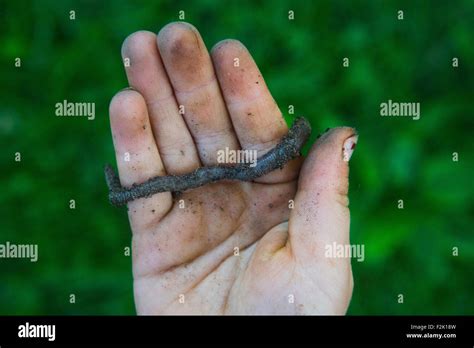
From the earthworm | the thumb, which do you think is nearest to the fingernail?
the thumb

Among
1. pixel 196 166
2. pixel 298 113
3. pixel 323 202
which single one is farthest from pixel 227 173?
pixel 298 113

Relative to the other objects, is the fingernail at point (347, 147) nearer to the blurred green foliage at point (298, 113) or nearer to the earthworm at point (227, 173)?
the earthworm at point (227, 173)

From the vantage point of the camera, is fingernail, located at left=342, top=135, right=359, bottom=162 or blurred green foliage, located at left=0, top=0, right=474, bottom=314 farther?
blurred green foliage, located at left=0, top=0, right=474, bottom=314

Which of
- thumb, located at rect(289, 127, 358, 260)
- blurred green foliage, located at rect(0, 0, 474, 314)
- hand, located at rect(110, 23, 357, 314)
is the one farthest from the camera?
blurred green foliage, located at rect(0, 0, 474, 314)

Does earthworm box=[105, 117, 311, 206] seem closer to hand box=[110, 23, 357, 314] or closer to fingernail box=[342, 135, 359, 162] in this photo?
hand box=[110, 23, 357, 314]

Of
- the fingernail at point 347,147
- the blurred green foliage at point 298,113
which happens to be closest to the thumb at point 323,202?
the fingernail at point 347,147

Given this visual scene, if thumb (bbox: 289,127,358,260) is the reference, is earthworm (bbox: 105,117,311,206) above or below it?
above
